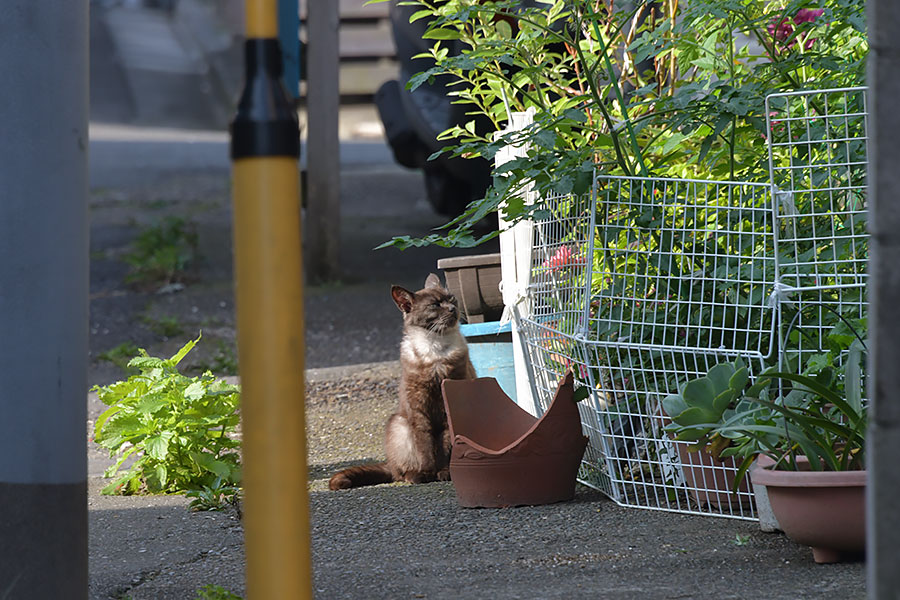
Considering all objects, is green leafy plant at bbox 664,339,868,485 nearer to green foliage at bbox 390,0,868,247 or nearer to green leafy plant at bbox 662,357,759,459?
green leafy plant at bbox 662,357,759,459

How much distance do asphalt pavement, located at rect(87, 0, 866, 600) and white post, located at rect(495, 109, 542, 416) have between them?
18.1 inches

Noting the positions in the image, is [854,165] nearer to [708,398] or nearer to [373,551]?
[708,398]

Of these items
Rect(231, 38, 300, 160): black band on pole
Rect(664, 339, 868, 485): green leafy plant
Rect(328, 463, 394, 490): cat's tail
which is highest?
Rect(231, 38, 300, 160): black band on pole

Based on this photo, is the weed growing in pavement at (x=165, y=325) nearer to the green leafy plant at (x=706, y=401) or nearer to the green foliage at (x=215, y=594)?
the green foliage at (x=215, y=594)

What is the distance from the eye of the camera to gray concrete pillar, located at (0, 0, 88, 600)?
1.97m

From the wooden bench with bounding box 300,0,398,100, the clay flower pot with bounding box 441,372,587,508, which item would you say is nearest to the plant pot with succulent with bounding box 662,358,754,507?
the clay flower pot with bounding box 441,372,587,508

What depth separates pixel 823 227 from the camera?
114 inches

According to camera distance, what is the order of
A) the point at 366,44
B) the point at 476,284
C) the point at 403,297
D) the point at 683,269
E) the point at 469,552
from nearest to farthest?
the point at 469,552, the point at 683,269, the point at 403,297, the point at 476,284, the point at 366,44

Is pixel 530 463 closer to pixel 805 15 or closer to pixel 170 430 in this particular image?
pixel 170 430

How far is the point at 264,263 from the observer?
1329mm

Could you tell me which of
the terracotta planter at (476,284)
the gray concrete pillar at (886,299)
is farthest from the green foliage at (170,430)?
the gray concrete pillar at (886,299)

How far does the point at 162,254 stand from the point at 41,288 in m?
6.11

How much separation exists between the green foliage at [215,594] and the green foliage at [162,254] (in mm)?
5611

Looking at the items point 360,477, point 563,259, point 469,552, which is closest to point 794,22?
point 563,259
